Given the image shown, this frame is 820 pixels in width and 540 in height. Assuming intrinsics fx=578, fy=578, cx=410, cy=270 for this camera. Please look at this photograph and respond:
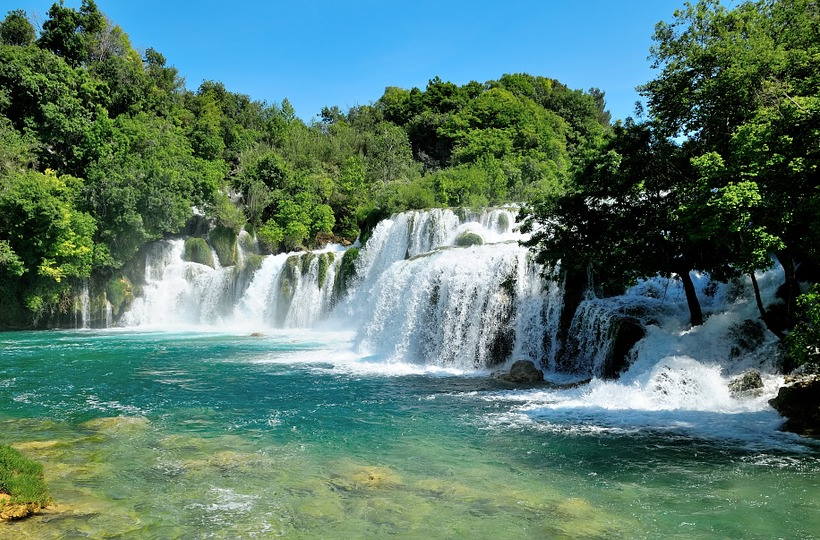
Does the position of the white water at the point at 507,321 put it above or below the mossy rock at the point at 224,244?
below

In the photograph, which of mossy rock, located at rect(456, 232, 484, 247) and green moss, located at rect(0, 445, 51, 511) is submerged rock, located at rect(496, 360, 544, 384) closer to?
mossy rock, located at rect(456, 232, 484, 247)

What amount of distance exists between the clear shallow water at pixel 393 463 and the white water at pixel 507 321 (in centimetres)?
40

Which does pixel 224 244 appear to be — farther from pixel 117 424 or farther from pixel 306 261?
pixel 117 424

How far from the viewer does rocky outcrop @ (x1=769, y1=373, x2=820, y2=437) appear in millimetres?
10023

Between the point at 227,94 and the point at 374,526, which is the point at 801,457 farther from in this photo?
the point at 227,94

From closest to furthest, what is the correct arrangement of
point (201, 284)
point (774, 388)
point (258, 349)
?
point (774, 388), point (258, 349), point (201, 284)

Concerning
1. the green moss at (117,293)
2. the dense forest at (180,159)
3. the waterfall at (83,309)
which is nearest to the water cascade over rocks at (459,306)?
the green moss at (117,293)

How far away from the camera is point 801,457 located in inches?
347

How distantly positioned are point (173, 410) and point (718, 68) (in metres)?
14.0

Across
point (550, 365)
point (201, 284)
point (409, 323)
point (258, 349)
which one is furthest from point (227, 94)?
point (550, 365)

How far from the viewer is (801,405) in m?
10.5

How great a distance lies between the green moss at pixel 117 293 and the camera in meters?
32.0

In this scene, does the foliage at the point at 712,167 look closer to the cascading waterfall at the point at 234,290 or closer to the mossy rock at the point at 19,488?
the mossy rock at the point at 19,488

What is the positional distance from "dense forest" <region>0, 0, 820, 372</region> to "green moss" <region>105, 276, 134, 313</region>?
34.9 inches
